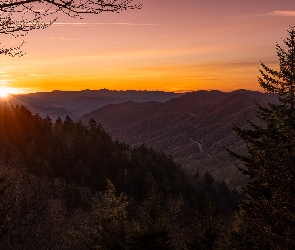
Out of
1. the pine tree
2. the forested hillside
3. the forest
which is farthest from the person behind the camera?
the forested hillside

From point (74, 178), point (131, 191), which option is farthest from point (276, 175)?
point (74, 178)

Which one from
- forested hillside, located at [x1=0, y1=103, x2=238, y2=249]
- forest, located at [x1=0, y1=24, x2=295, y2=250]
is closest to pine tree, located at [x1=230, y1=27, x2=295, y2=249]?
forest, located at [x1=0, y1=24, x2=295, y2=250]

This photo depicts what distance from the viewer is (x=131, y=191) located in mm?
87062

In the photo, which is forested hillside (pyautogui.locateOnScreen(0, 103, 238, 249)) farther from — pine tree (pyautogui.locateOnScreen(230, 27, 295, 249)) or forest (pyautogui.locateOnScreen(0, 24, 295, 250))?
pine tree (pyautogui.locateOnScreen(230, 27, 295, 249))

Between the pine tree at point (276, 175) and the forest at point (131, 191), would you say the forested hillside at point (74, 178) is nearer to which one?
the forest at point (131, 191)

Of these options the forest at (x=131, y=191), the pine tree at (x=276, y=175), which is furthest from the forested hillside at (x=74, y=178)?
the pine tree at (x=276, y=175)

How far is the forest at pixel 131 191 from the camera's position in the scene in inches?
441

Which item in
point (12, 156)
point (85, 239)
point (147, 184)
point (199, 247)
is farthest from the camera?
point (147, 184)

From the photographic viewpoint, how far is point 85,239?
18.9 m

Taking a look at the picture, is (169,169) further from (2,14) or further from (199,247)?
(2,14)

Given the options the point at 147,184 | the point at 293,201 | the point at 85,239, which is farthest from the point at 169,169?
the point at 293,201

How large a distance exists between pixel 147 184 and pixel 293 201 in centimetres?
8032

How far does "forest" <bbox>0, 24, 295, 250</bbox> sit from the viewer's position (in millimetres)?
11189

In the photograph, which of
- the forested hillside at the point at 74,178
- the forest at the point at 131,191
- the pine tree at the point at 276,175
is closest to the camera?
the pine tree at the point at 276,175
